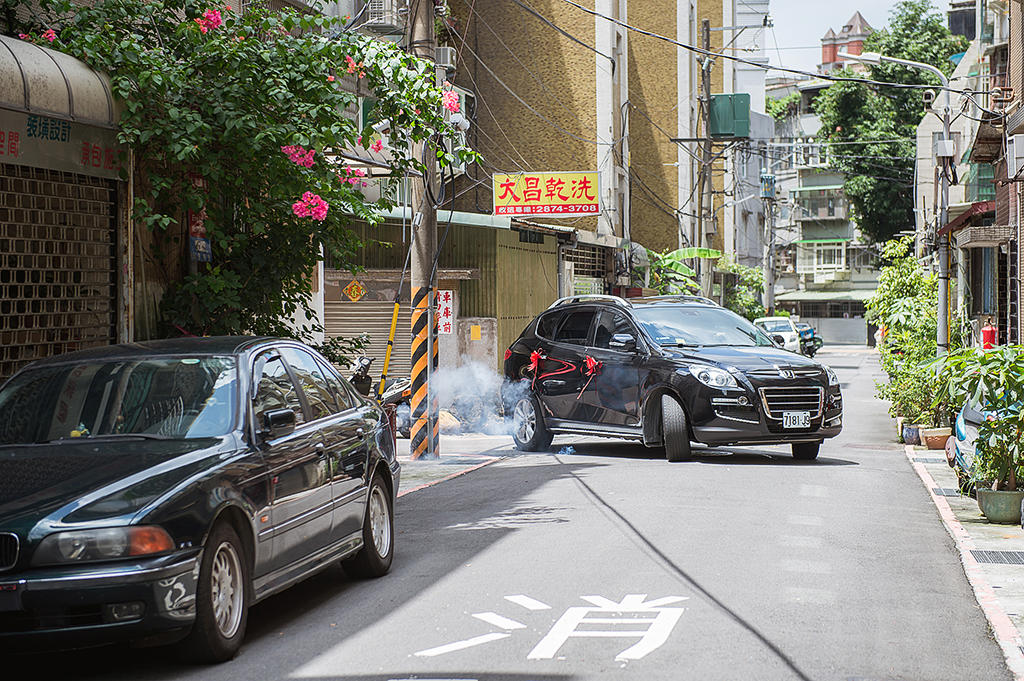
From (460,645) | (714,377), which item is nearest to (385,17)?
(714,377)

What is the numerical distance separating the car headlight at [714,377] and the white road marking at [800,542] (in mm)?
5145

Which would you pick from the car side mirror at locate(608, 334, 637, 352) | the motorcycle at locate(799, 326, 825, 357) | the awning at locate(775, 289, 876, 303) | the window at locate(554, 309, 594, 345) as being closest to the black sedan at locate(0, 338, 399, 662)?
the car side mirror at locate(608, 334, 637, 352)

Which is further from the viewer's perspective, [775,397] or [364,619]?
[775,397]

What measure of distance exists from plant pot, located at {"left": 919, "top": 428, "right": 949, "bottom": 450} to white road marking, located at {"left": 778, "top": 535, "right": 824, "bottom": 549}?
8.79 m

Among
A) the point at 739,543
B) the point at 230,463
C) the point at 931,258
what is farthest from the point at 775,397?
the point at 931,258

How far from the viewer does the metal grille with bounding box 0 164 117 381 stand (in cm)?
1084

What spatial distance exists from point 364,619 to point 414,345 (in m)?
10.1

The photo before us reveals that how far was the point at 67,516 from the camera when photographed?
589 centimetres

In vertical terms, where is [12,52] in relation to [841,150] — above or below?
below

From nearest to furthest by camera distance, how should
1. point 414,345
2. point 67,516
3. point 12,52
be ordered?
point 67,516 → point 12,52 → point 414,345

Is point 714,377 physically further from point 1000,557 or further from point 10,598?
point 10,598

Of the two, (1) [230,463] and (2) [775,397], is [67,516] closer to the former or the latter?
(1) [230,463]

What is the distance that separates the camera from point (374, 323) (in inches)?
1040

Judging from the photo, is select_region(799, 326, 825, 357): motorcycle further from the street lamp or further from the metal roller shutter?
the metal roller shutter
